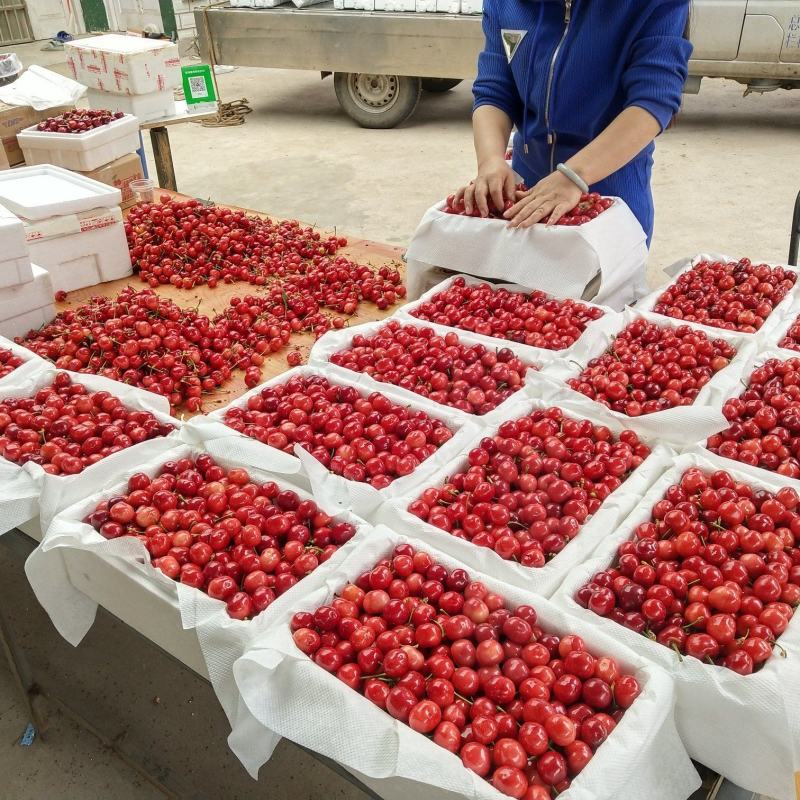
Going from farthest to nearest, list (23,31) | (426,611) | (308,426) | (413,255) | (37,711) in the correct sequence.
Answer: (23,31)
(413,255)
(37,711)
(308,426)
(426,611)

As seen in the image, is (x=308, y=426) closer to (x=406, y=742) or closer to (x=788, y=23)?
(x=406, y=742)

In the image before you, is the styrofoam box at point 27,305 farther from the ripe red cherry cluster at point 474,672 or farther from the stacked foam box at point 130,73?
the stacked foam box at point 130,73

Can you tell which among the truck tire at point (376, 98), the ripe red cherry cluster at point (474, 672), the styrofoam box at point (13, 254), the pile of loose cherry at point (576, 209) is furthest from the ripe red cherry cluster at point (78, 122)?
the truck tire at point (376, 98)

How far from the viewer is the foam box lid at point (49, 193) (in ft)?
9.08

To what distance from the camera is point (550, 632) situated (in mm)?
1328

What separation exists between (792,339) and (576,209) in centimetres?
76

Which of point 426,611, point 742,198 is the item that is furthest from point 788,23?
point 426,611

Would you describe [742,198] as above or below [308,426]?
below

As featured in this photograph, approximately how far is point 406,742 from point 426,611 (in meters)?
0.25

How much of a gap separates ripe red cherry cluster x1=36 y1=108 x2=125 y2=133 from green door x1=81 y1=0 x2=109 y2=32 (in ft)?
38.2

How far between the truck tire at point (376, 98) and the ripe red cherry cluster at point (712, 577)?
7450mm

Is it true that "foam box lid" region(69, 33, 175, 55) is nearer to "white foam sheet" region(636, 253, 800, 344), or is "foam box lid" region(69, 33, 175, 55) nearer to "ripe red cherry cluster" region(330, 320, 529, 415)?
"ripe red cherry cluster" region(330, 320, 529, 415)

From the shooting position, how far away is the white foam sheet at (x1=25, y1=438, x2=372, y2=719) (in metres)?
1.33

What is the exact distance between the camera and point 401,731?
113 centimetres
